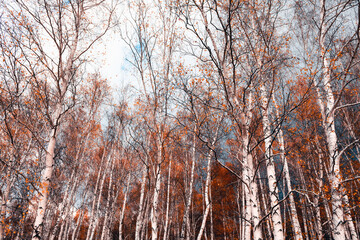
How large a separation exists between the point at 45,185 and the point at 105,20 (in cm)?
471

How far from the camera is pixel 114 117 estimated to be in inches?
479

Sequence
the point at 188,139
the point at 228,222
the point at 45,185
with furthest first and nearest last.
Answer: the point at 228,222
the point at 188,139
the point at 45,185

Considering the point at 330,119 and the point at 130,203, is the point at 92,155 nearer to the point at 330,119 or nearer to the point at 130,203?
the point at 130,203

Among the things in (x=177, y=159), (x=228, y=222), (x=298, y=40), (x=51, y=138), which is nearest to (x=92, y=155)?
(x=177, y=159)

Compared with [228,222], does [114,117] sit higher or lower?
higher

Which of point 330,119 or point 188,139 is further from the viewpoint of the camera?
point 188,139

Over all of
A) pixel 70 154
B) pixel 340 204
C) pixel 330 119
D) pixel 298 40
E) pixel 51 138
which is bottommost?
pixel 340 204

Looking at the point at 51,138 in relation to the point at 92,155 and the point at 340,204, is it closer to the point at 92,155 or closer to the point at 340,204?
the point at 340,204

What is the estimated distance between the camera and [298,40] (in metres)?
7.47

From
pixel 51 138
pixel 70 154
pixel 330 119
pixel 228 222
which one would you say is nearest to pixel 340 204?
pixel 330 119

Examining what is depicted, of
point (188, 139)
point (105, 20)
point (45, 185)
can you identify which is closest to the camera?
point (45, 185)

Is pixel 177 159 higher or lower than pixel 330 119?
higher

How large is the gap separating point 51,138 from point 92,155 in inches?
371

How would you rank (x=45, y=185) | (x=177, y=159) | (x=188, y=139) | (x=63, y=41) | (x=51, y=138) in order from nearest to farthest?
(x=45, y=185) < (x=51, y=138) < (x=63, y=41) < (x=188, y=139) < (x=177, y=159)
